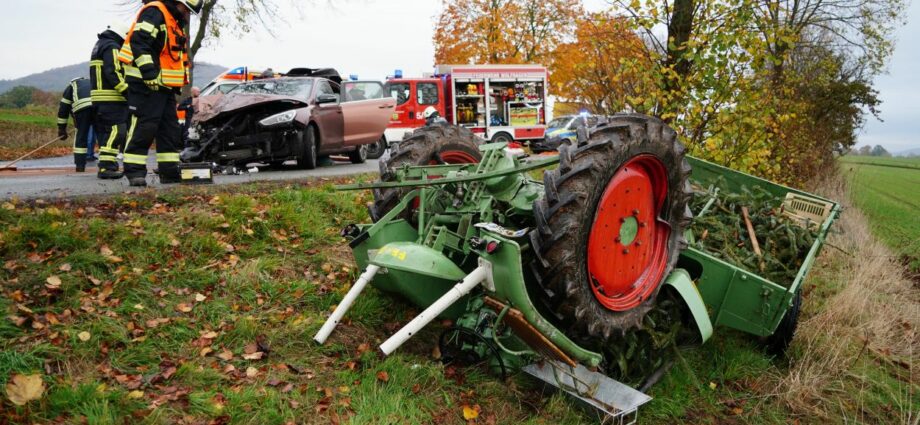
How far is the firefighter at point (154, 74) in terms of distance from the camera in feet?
21.0

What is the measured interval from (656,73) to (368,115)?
6.37m

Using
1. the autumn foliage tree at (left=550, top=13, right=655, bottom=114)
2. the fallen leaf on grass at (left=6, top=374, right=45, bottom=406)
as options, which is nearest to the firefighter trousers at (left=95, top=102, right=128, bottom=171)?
the fallen leaf on grass at (left=6, top=374, right=45, bottom=406)

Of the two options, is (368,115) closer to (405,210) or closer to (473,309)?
(405,210)

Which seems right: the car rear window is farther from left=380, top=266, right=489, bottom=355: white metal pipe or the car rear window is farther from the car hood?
left=380, top=266, right=489, bottom=355: white metal pipe

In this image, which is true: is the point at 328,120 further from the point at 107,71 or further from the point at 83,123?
the point at 83,123

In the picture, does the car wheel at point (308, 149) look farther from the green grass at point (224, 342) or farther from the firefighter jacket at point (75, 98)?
the green grass at point (224, 342)

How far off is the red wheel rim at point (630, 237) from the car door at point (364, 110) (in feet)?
27.2

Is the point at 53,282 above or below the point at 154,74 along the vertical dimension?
below

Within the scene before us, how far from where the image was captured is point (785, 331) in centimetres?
494

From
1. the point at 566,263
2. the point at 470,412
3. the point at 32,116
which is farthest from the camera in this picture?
the point at 32,116

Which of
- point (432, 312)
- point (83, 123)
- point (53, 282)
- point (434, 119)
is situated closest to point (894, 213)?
point (434, 119)

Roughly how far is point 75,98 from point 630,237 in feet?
31.6

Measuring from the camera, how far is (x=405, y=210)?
445cm

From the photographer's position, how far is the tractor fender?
393 cm
